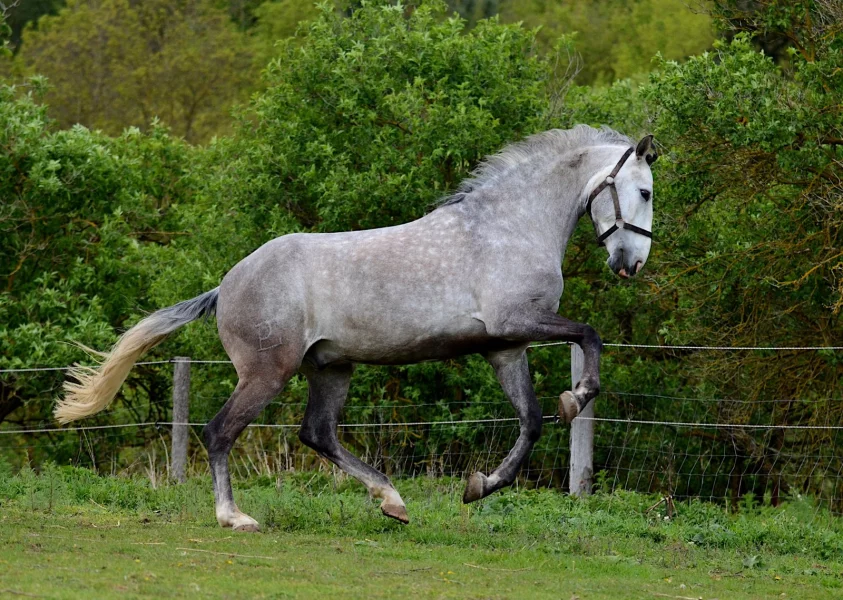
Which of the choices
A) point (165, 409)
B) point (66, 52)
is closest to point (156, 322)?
point (165, 409)

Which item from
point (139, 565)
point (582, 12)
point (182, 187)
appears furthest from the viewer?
point (582, 12)

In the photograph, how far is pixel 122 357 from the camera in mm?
7957

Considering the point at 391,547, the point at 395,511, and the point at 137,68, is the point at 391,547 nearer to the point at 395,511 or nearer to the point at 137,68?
the point at 395,511

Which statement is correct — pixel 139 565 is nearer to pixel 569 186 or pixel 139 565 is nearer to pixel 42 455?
pixel 569 186

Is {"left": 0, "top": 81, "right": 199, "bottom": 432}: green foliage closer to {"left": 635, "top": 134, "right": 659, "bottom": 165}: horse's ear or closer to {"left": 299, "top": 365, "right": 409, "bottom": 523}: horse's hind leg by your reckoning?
{"left": 299, "top": 365, "right": 409, "bottom": 523}: horse's hind leg

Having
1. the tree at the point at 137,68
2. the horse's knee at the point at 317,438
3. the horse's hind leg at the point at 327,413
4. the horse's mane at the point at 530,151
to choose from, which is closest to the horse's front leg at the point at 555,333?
the horse's mane at the point at 530,151

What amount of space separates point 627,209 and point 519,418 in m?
1.47

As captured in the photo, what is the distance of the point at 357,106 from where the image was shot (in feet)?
41.2

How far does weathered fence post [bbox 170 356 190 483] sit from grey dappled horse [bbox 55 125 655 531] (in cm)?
317

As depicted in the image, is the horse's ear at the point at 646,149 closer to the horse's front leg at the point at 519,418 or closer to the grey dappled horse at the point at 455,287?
the grey dappled horse at the point at 455,287

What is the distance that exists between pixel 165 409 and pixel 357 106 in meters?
4.70

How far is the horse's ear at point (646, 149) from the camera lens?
23.5ft

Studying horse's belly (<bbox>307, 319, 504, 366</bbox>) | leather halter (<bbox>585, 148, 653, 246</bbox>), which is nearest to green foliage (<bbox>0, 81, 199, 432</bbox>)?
horse's belly (<bbox>307, 319, 504, 366</bbox>)

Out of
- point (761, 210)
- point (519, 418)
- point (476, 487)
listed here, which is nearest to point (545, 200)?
point (519, 418)
